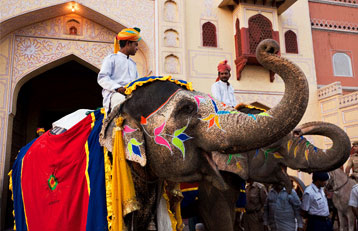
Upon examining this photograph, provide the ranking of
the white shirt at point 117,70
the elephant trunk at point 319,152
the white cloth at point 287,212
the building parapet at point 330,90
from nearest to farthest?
1. the white shirt at point 117,70
2. the elephant trunk at point 319,152
3. the white cloth at point 287,212
4. the building parapet at point 330,90

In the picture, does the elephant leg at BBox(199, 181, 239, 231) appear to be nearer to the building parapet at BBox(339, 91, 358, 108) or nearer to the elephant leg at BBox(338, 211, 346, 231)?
the elephant leg at BBox(338, 211, 346, 231)

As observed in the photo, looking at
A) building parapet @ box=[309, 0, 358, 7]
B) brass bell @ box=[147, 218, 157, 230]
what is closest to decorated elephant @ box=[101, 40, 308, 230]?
brass bell @ box=[147, 218, 157, 230]

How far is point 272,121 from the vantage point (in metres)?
1.66

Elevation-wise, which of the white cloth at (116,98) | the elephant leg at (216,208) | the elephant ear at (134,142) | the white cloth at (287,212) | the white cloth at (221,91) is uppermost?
the white cloth at (221,91)

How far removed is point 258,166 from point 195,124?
1645 mm

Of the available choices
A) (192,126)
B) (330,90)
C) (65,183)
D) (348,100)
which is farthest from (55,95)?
(192,126)

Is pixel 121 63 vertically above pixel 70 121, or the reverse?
pixel 121 63

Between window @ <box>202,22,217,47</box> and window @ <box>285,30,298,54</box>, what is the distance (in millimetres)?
2556

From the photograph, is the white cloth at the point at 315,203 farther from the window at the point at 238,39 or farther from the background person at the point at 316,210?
the window at the point at 238,39

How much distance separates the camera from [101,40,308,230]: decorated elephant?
5.49 ft

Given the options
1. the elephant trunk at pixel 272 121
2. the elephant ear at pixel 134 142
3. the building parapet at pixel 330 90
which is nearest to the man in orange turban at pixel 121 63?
the elephant ear at pixel 134 142

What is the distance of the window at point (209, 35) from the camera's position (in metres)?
10.5

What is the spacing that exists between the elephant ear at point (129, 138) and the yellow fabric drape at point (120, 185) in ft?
0.12

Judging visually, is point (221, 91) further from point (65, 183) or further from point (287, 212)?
point (65, 183)
